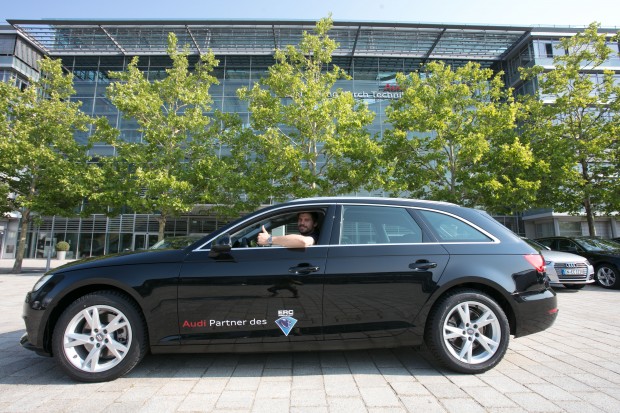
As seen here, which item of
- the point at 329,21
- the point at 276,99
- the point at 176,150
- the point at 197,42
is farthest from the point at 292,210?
the point at 197,42

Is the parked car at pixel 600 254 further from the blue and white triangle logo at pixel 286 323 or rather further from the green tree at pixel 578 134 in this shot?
the blue and white triangle logo at pixel 286 323

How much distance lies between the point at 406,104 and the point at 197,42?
19.7 metres

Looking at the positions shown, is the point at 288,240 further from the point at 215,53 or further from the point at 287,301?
the point at 215,53

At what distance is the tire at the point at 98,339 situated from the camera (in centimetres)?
316

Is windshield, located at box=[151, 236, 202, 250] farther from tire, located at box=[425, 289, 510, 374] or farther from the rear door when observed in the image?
tire, located at box=[425, 289, 510, 374]

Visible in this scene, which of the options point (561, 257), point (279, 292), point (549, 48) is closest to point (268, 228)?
point (279, 292)

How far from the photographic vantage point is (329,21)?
16.6 metres

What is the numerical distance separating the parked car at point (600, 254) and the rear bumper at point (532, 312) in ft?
31.1

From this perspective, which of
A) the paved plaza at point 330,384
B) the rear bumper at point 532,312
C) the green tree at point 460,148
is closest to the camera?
the paved plaza at point 330,384

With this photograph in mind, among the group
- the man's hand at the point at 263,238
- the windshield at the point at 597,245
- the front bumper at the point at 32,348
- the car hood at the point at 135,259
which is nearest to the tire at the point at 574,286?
the windshield at the point at 597,245

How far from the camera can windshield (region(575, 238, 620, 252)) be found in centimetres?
1086

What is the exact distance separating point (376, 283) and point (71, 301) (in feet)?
9.52

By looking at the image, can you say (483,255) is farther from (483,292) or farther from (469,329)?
(469,329)

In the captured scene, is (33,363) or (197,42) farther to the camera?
(197,42)
